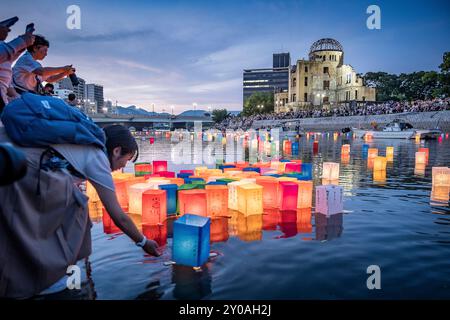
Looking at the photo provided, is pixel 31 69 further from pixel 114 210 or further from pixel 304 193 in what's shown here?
pixel 304 193

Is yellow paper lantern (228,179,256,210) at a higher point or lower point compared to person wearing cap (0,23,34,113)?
lower

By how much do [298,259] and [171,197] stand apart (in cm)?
294

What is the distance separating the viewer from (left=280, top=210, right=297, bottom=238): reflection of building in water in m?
5.34

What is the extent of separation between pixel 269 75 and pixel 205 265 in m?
199

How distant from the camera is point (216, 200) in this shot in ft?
20.2

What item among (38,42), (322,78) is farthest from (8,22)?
(322,78)

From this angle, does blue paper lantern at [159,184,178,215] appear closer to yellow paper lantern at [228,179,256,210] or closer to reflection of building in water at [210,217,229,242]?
reflection of building in water at [210,217,229,242]

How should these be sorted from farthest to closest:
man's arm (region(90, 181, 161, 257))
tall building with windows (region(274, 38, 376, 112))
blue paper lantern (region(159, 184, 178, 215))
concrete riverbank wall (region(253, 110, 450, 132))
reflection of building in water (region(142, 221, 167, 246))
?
tall building with windows (region(274, 38, 376, 112)) < concrete riverbank wall (region(253, 110, 450, 132)) < blue paper lantern (region(159, 184, 178, 215)) < reflection of building in water (region(142, 221, 167, 246)) < man's arm (region(90, 181, 161, 257))

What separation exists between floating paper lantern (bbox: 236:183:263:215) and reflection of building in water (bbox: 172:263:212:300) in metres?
2.29

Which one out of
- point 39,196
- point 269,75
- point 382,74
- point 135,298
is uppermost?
point 269,75

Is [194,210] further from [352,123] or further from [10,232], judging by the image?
[352,123]

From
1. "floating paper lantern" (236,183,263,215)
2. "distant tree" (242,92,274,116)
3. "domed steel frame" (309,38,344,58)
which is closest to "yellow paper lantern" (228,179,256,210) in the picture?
"floating paper lantern" (236,183,263,215)

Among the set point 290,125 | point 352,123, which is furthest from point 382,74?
point 352,123

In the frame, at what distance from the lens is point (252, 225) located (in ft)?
18.8
